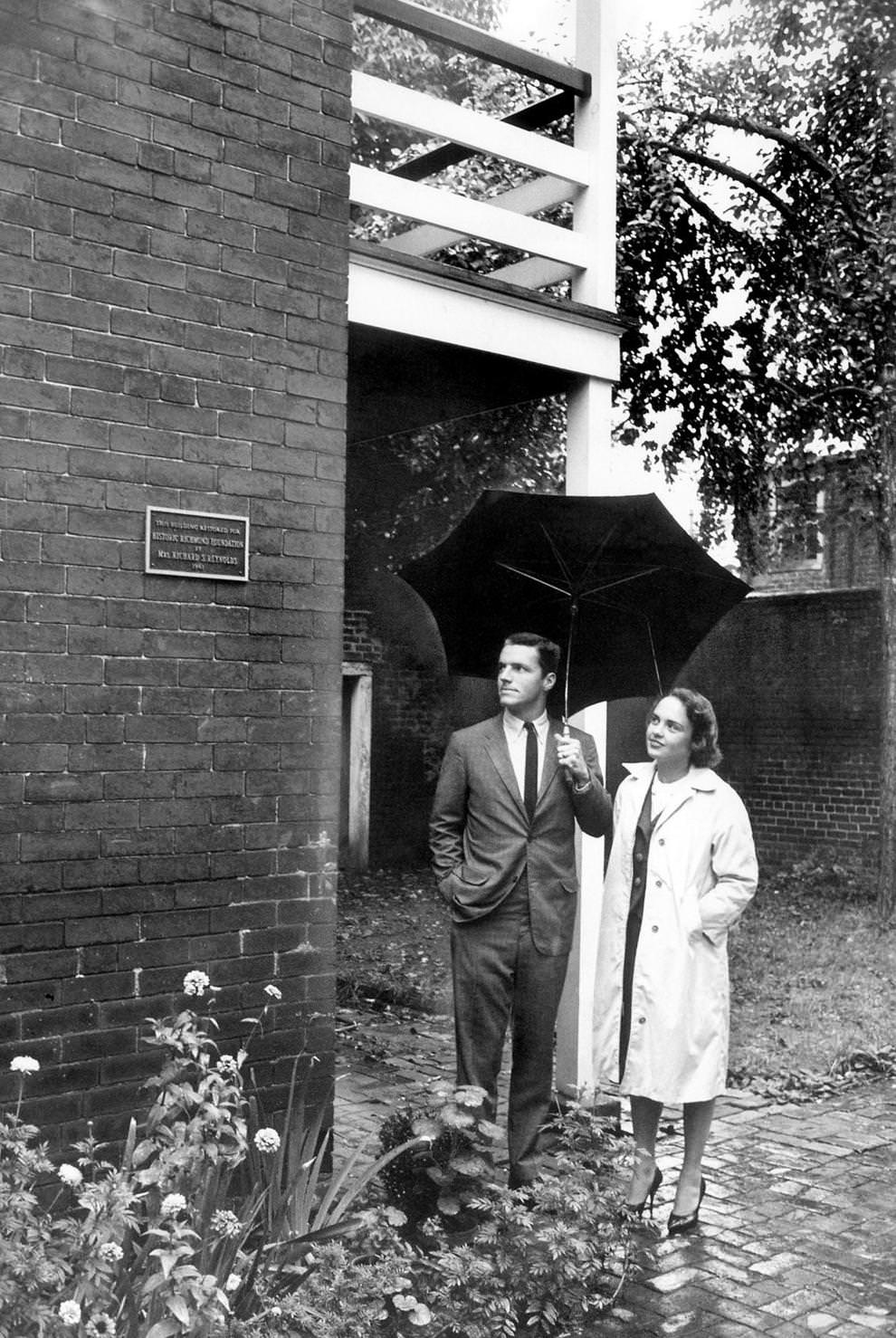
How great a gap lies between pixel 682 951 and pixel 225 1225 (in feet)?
7.06

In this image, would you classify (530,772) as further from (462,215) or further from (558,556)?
(462,215)

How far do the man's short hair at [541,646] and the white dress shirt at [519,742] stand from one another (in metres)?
0.21

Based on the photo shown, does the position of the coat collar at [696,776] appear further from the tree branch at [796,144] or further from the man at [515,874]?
the tree branch at [796,144]

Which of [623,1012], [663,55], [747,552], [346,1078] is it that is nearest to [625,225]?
[663,55]

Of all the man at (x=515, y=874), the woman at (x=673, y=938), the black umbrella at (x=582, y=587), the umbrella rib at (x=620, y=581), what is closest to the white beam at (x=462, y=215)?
the black umbrella at (x=582, y=587)

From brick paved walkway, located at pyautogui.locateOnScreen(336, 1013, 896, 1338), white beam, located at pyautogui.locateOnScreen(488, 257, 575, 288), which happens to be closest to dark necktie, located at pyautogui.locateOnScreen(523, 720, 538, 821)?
brick paved walkway, located at pyautogui.locateOnScreen(336, 1013, 896, 1338)

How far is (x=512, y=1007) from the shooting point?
4.91 meters

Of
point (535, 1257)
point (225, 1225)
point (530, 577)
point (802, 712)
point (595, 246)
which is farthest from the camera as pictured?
point (802, 712)

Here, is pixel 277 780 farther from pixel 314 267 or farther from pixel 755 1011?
pixel 755 1011

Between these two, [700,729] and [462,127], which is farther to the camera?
[462,127]

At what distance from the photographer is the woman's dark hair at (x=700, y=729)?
4.93 meters

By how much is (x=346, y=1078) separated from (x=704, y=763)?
3.05 m

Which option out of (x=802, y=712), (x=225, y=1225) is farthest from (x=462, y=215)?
(x=802, y=712)

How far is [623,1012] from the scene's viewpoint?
491 cm
